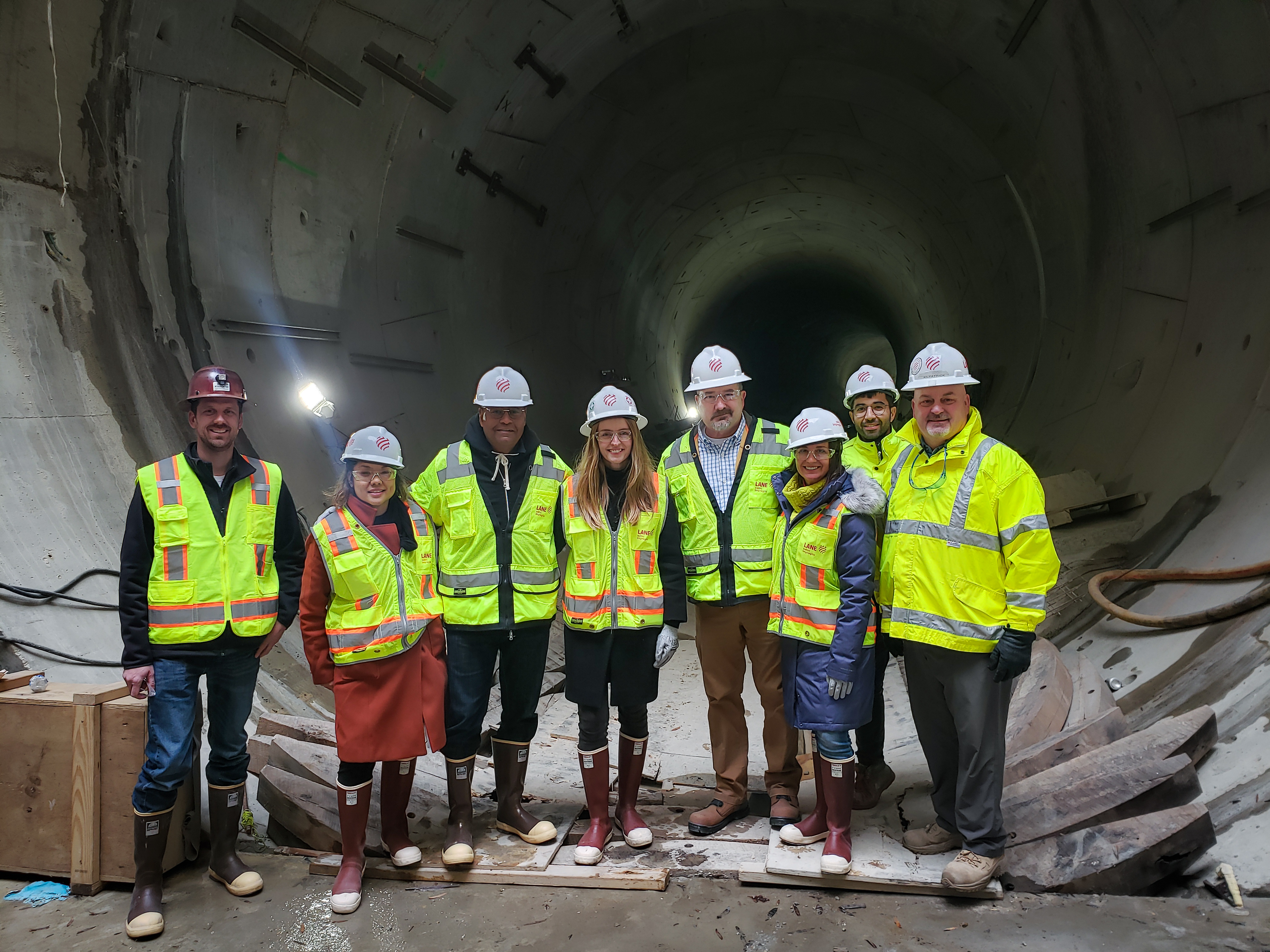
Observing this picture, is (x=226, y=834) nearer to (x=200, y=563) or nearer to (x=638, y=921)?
(x=200, y=563)

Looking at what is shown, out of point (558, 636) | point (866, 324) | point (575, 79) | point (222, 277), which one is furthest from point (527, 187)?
point (866, 324)

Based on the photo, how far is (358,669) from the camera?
3355mm

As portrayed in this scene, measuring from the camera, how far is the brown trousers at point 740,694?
151 inches

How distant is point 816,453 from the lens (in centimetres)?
350

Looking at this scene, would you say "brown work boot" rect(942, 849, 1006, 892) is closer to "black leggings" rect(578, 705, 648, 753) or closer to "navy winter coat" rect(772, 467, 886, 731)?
"navy winter coat" rect(772, 467, 886, 731)

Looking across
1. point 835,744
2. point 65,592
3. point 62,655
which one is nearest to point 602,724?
point 835,744

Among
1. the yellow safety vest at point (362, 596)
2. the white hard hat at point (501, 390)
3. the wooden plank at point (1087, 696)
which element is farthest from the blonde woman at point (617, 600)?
the wooden plank at point (1087, 696)

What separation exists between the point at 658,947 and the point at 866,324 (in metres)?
15.4

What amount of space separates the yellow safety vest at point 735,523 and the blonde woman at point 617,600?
132mm

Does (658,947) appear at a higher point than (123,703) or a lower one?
lower

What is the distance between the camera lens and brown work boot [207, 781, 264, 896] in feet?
11.2

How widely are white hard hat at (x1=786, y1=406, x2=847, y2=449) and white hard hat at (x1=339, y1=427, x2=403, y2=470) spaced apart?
1638 mm

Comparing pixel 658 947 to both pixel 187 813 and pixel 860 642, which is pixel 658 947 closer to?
pixel 860 642

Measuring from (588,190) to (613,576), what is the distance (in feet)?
19.1
